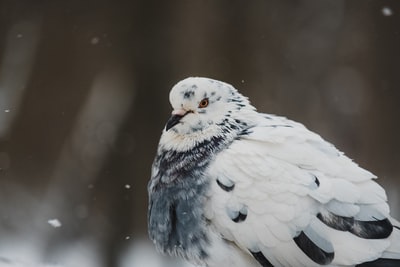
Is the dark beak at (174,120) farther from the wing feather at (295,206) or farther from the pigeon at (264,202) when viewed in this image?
the wing feather at (295,206)

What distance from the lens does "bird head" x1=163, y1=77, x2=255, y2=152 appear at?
4.65 m

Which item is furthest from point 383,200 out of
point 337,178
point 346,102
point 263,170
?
point 346,102

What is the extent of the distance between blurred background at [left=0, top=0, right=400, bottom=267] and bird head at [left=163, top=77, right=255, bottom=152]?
11.0ft

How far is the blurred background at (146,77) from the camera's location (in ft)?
26.6

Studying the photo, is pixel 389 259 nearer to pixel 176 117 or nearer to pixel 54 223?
pixel 176 117

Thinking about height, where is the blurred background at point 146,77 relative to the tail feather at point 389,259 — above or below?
above

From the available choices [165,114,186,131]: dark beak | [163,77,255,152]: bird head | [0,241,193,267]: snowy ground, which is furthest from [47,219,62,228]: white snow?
[165,114,186,131]: dark beak

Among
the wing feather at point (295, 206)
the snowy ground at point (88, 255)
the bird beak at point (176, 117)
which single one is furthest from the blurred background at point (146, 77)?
the wing feather at point (295, 206)

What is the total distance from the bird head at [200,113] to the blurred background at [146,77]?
3.34m

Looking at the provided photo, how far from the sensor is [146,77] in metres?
8.17

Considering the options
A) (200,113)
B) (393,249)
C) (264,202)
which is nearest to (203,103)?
(200,113)

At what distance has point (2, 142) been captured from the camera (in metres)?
8.15

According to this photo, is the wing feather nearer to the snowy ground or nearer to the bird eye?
the bird eye

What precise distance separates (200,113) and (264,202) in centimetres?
69
